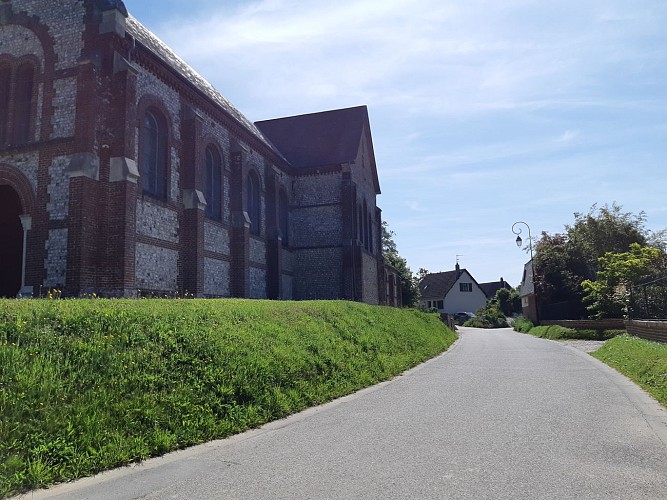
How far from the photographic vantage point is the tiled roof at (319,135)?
32062mm

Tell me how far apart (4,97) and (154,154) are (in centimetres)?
476

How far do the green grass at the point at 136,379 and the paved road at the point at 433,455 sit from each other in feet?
1.01

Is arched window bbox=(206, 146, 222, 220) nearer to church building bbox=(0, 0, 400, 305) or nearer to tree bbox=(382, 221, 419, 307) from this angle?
church building bbox=(0, 0, 400, 305)

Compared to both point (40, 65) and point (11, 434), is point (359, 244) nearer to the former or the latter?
point (40, 65)

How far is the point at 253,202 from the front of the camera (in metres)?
25.8

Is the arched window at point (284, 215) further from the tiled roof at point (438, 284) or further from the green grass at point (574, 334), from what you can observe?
the tiled roof at point (438, 284)

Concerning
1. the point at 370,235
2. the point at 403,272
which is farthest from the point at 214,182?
the point at 403,272

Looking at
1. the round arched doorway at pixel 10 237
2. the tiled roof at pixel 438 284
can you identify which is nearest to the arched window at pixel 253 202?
the round arched doorway at pixel 10 237

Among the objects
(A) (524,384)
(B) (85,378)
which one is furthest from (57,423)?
(A) (524,384)

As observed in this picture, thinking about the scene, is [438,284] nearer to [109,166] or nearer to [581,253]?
[581,253]

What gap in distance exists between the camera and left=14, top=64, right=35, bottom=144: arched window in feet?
51.5

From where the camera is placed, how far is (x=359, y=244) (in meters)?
29.2

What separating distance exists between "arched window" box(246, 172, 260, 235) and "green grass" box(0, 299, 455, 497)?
578 inches

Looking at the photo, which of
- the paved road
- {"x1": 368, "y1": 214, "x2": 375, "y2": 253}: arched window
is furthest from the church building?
{"x1": 368, "y1": 214, "x2": 375, "y2": 253}: arched window
